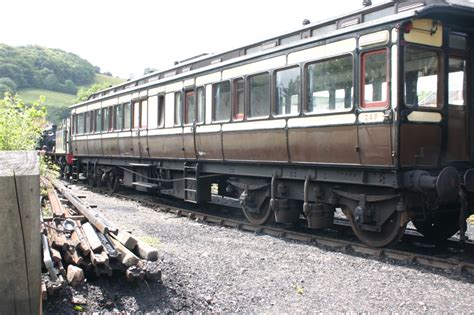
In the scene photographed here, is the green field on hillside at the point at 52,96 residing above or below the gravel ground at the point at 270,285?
above

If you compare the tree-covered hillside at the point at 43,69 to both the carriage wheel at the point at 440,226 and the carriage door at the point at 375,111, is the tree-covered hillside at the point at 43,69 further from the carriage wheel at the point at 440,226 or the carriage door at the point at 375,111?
the carriage door at the point at 375,111

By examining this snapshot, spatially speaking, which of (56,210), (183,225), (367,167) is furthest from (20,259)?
(183,225)

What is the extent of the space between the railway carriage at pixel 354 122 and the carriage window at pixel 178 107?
93 cm

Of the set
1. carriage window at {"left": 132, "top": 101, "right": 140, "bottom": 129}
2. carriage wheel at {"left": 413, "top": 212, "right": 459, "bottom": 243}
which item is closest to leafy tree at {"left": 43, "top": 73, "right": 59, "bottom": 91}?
carriage window at {"left": 132, "top": 101, "right": 140, "bottom": 129}

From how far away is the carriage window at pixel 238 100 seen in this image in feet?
34.8

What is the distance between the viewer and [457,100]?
8.08 meters

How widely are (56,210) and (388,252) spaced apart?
5.10 metres

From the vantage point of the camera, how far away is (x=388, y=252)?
759 cm

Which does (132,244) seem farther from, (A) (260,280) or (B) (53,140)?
(B) (53,140)

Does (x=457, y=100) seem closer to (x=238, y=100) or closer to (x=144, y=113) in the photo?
(x=238, y=100)

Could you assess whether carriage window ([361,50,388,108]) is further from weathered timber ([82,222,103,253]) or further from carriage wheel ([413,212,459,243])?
weathered timber ([82,222,103,253])

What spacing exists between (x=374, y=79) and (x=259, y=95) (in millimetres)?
2893

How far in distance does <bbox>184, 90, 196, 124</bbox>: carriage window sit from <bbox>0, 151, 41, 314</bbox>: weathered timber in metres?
8.83

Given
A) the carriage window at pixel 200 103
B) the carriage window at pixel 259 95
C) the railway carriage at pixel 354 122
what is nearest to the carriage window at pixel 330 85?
the railway carriage at pixel 354 122
